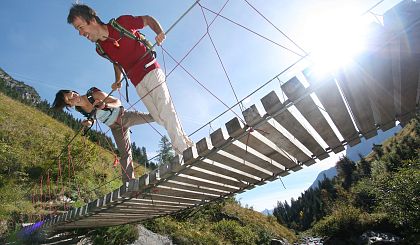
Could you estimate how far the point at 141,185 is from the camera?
4.27 meters

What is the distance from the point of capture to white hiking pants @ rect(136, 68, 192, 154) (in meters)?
3.83

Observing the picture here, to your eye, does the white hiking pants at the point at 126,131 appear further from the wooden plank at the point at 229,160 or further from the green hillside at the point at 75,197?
the green hillside at the point at 75,197

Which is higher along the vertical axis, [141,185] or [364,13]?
[364,13]

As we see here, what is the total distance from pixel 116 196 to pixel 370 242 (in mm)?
19785

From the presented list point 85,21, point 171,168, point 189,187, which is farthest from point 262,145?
point 85,21

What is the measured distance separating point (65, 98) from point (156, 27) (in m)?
1.98

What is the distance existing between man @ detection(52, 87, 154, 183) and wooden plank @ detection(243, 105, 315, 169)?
212 cm

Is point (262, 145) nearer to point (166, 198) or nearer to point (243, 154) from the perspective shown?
point (243, 154)

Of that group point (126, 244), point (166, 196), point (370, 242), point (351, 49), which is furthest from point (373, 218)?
point (351, 49)

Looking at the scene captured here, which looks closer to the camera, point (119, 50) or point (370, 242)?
point (119, 50)

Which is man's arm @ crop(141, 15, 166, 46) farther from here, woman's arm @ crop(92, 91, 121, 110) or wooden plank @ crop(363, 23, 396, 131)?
wooden plank @ crop(363, 23, 396, 131)

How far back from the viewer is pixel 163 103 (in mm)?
3945

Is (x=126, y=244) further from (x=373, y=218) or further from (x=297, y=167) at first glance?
(x=373, y=218)

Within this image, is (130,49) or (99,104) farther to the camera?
(99,104)
